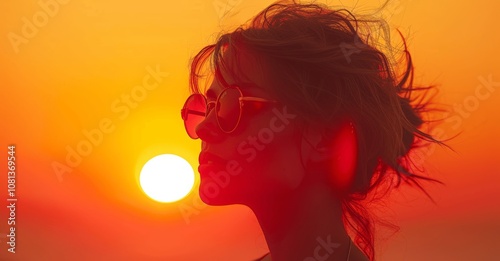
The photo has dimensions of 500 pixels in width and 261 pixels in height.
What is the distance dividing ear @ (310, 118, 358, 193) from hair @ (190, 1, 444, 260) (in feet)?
0.07

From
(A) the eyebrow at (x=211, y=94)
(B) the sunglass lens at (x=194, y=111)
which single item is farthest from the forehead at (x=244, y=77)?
(B) the sunglass lens at (x=194, y=111)

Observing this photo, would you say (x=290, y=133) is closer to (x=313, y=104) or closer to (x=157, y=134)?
(x=313, y=104)

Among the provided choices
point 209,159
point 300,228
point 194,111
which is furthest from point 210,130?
point 300,228

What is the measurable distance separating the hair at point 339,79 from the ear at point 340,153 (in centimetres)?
2

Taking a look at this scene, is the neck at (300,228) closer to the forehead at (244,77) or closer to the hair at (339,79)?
the hair at (339,79)

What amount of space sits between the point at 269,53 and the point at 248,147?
29 cm

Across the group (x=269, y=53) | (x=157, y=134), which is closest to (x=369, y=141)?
(x=269, y=53)

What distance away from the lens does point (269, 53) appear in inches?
61.2

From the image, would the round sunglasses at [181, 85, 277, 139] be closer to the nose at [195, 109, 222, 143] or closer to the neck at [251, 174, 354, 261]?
the nose at [195, 109, 222, 143]

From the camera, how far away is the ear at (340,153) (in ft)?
5.03

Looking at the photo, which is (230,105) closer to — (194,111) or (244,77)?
(244,77)

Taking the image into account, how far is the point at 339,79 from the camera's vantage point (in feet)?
5.06

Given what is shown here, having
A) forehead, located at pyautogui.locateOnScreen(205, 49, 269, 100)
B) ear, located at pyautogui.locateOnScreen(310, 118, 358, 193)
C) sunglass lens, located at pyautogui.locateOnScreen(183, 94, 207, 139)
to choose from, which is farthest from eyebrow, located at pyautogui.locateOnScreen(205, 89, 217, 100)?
ear, located at pyautogui.locateOnScreen(310, 118, 358, 193)

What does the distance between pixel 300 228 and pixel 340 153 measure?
0.25 meters
